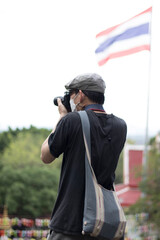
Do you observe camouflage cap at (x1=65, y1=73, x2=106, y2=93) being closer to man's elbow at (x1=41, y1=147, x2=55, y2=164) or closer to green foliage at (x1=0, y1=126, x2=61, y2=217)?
man's elbow at (x1=41, y1=147, x2=55, y2=164)

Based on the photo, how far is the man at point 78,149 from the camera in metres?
2.20

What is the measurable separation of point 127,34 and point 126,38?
0.14 metres

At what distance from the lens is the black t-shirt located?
2189 mm

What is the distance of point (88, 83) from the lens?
2391 mm

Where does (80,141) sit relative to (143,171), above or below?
above

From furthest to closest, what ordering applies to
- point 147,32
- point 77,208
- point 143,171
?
point 143,171, point 147,32, point 77,208

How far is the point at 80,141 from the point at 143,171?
1772 centimetres

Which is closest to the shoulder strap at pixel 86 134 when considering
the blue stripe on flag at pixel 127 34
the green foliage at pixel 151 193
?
the blue stripe on flag at pixel 127 34

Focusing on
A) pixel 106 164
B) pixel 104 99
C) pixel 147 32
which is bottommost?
pixel 106 164

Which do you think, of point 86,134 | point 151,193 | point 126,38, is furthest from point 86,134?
point 151,193

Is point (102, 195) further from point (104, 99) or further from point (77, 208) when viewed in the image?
point (104, 99)

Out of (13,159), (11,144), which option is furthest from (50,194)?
(11,144)

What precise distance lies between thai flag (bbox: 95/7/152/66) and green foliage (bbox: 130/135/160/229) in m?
9.99

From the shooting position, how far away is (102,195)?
2232mm
